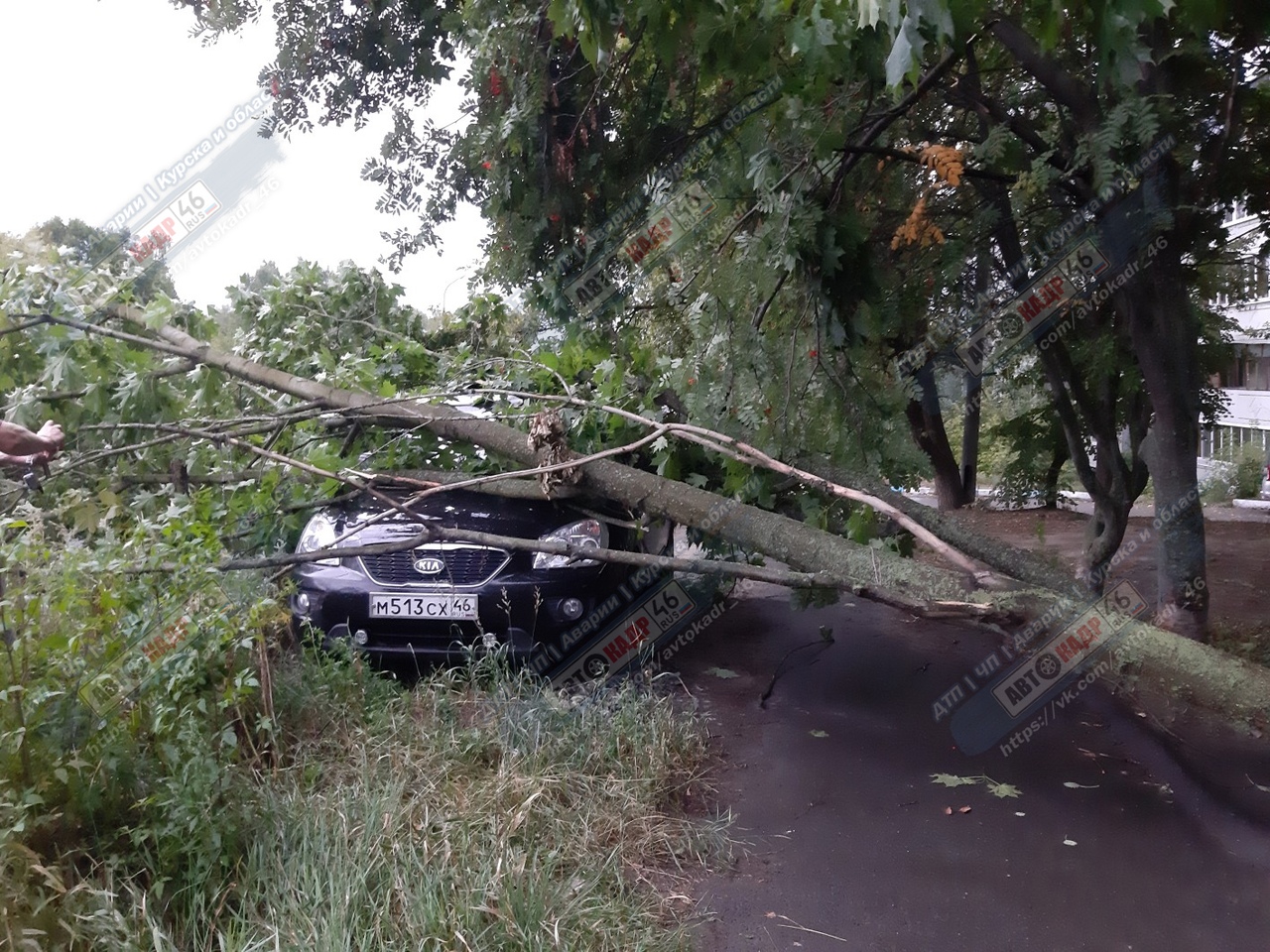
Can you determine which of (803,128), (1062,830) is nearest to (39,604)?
(803,128)

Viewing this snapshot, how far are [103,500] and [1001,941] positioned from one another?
4.15 m

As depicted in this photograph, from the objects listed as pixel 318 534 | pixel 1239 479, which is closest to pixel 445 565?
pixel 318 534

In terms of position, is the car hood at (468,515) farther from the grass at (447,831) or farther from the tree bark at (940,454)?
the tree bark at (940,454)

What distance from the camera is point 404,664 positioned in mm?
4699

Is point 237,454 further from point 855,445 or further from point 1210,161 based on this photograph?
point 1210,161

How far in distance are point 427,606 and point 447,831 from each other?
168cm

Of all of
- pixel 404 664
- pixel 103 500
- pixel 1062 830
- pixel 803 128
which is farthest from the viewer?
pixel 404 664

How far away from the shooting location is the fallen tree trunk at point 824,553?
2.20 meters

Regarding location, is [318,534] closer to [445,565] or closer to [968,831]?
[445,565]

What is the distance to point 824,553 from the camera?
3297 millimetres

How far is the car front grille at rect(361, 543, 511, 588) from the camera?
4.54m

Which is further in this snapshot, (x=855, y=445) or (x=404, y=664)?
(x=404, y=664)

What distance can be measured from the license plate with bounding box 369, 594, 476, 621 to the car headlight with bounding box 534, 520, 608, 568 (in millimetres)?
387

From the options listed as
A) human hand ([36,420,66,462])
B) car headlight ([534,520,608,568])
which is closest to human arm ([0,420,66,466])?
human hand ([36,420,66,462])
